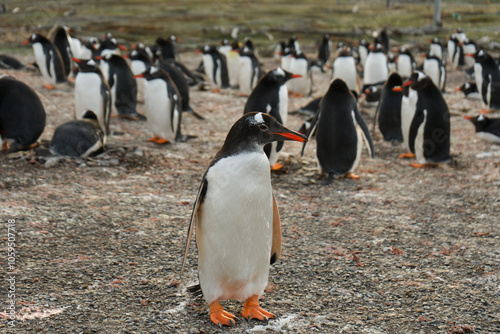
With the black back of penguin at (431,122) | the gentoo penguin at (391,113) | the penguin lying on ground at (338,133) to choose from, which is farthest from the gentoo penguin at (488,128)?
the penguin lying on ground at (338,133)

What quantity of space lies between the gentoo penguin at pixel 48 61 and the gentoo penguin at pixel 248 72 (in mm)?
4105

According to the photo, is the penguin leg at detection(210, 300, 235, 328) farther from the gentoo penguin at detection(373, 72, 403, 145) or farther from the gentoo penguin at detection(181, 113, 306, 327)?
the gentoo penguin at detection(373, 72, 403, 145)

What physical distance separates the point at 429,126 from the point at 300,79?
6.07m

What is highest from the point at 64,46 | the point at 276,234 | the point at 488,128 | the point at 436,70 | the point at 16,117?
the point at 64,46

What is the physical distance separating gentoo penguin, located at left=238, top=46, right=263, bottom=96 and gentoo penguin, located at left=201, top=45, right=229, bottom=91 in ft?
2.03

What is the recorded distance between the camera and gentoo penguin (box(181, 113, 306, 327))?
3.20 meters

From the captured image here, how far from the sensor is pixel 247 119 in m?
3.29

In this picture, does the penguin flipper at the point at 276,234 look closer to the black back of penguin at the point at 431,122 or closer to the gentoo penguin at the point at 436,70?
the black back of penguin at the point at 431,122

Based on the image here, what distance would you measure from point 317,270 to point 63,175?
3.43 metres

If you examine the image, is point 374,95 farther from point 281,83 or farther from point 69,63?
point 69,63

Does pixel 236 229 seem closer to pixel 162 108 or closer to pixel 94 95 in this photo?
pixel 162 108

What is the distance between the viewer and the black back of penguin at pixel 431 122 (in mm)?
7324

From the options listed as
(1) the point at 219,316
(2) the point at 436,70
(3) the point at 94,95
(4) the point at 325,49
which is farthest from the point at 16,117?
(4) the point at 325,49

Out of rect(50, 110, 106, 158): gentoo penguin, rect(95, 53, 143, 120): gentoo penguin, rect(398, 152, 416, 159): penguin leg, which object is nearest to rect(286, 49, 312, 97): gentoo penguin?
rect(95, 53, 143, 120): gentoo penguin
